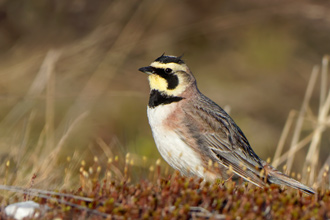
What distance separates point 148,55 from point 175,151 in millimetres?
8586

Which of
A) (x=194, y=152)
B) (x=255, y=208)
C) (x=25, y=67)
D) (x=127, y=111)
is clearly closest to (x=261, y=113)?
(x=127, y=111)

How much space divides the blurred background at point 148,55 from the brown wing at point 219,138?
13.7 feet

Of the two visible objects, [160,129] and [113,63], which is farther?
[113,63]

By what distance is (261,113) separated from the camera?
15.2 m

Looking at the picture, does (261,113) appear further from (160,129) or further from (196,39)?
(160,129)

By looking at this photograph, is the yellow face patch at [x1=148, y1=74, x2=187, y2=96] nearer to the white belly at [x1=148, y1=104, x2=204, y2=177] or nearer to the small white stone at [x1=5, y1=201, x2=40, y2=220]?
the white belly at [x1=148, y1=104, x2=204, y2=177]

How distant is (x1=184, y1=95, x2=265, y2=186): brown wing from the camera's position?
22.9 feet

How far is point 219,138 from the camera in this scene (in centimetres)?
720

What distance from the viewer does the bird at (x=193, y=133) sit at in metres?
6.67

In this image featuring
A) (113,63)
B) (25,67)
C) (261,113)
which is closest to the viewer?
(25,67)

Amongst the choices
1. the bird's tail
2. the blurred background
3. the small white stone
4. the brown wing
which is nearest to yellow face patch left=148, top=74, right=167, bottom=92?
the brown wing

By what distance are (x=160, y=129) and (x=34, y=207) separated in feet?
8.01

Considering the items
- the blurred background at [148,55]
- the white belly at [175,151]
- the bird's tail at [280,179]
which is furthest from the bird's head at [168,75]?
the blurred background at [148,55]

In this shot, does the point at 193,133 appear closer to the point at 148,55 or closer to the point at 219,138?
the point at 219,138
